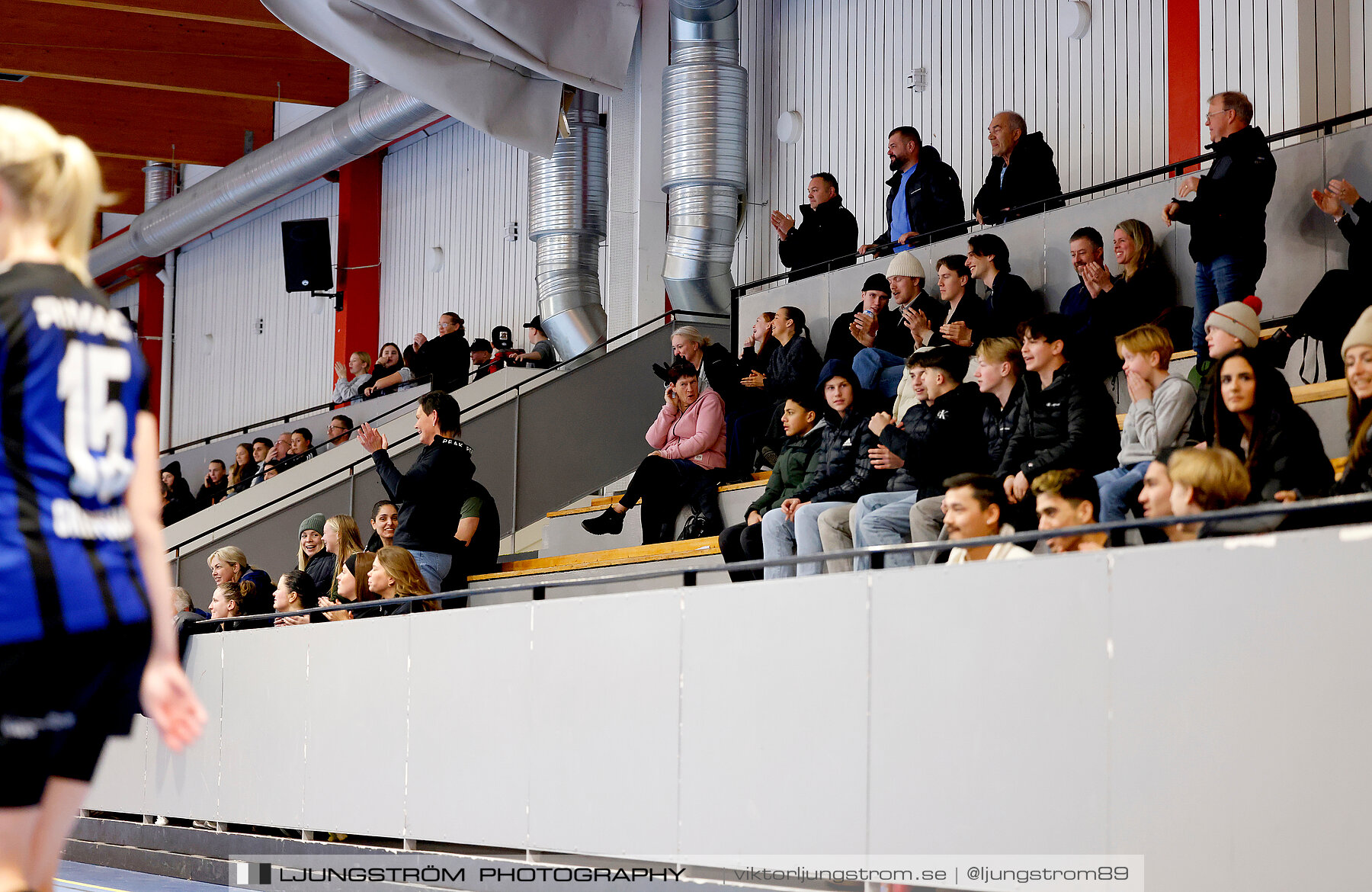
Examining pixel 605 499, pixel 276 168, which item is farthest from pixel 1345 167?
pixel 276 168

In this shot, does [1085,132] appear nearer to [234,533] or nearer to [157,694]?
[234,533]

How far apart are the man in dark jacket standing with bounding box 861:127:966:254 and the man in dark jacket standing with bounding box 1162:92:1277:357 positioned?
2142 millimetres

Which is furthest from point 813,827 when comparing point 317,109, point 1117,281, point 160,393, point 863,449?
point 160,393

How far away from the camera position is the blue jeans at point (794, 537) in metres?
5.81

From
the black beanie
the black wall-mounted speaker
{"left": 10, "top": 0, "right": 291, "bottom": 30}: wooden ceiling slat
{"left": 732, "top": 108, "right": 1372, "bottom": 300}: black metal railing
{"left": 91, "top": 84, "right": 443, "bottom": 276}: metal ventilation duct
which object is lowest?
the black beanie

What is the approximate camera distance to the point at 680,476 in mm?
8570

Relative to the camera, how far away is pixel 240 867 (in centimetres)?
673

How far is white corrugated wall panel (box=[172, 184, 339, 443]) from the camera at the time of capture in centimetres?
1838

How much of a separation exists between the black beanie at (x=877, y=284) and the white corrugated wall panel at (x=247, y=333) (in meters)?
10.6

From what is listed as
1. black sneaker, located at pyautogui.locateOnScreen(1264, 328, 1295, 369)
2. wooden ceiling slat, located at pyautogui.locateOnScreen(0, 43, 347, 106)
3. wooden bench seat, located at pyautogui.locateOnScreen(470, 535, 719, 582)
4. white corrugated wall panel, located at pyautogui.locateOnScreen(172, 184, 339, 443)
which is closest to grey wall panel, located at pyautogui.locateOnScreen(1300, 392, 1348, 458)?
black sneaker, located at pyautogui.locateOnScreen(1264, 328, 1295, 369)

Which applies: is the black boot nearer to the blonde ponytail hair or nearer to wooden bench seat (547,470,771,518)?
wooden bench seat (547,470,771,518)

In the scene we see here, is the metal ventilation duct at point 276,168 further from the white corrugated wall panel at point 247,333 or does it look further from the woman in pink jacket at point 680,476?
the woman in pink jacket at point 680,476

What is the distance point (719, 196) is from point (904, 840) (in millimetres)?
7529

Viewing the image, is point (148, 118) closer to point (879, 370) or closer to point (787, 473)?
point (879, 370)
